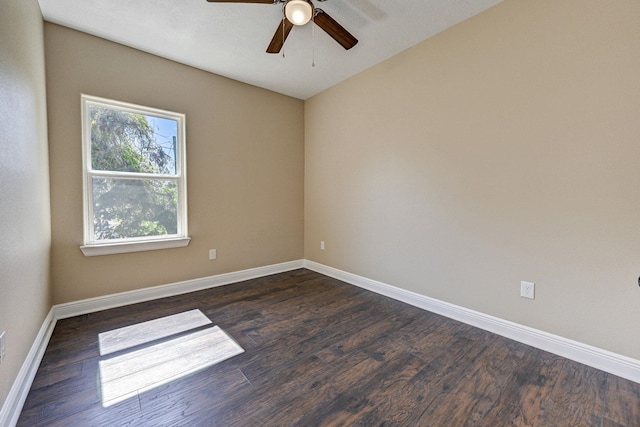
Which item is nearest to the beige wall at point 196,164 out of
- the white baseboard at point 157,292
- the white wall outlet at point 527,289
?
the white baseboard at point 157,292

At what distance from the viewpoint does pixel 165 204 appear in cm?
305

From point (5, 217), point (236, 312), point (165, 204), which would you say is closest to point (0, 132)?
point (5, 217)

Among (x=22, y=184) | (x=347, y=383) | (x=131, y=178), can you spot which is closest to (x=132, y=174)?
(x=131, y=178)

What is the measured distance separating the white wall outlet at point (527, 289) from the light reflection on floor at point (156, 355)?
7.24ft

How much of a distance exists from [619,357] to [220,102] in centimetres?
423

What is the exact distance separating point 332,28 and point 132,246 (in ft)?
9.07

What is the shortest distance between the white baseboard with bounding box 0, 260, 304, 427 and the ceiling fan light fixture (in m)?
2.66

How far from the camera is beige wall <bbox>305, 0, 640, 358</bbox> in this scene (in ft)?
5.64

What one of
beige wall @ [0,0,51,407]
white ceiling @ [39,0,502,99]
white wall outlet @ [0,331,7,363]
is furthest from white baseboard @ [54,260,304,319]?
white ceiling @ [39,0,502,99]

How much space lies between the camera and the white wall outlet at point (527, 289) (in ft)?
6.79

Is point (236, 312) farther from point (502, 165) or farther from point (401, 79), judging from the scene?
point (401, 79)

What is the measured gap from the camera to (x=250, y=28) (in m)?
2.44

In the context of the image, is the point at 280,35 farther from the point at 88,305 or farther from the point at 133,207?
the point at 88,305

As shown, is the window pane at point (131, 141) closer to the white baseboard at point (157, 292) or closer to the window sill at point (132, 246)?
the window sill at point (132, 246)
